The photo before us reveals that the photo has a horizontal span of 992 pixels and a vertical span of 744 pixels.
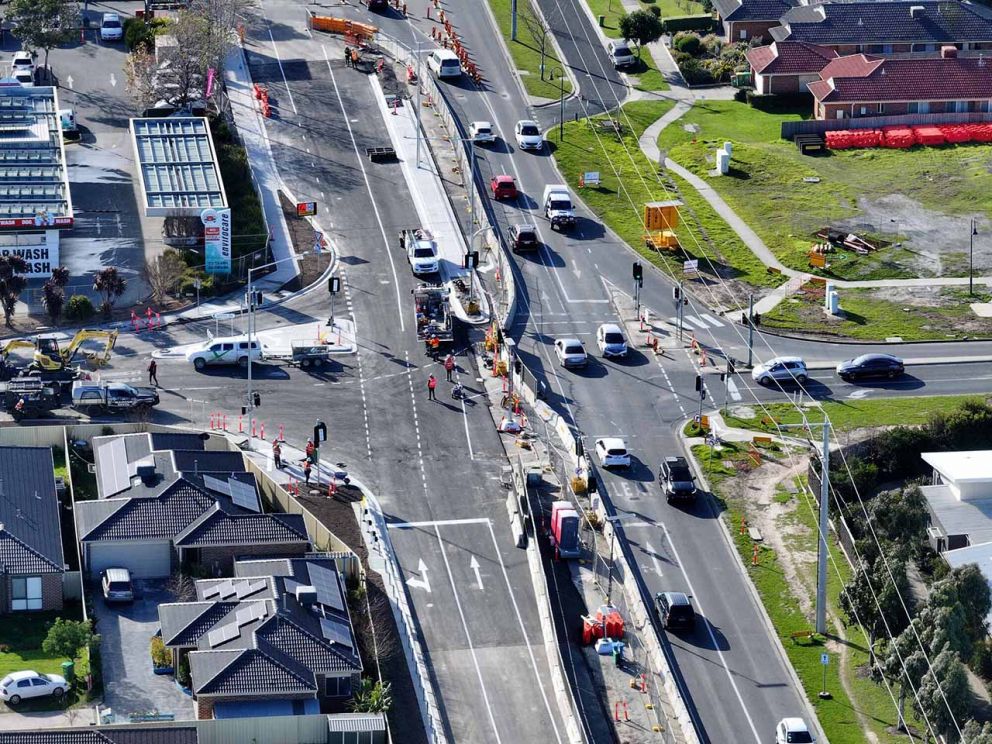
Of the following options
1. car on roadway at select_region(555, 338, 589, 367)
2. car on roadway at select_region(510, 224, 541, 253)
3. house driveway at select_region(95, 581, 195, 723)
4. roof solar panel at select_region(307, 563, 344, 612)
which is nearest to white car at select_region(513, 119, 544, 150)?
car on roadway at select_region(510, 224, 541, 253)

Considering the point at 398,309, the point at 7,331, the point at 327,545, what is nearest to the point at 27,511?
the point at 327,545

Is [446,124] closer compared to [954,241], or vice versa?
[954,241]

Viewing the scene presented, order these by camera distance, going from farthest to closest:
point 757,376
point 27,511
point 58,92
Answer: point 58,92 → point 757,376 → point 27,511

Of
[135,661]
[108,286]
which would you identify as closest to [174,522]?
[135,661]

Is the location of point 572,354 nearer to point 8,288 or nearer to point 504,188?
point 504,188

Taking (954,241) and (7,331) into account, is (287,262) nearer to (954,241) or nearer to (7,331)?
(7,331)

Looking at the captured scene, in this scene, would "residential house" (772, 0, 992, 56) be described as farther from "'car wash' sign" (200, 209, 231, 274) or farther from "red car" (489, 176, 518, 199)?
"'car wash' sign" (200, 209, 231, 274)

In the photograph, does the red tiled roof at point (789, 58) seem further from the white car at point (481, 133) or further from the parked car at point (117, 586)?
the parked car at point (117, 586)

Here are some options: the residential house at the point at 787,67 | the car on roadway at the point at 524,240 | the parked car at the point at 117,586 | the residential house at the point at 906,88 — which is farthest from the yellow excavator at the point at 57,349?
the residential house at the point at 787,67
